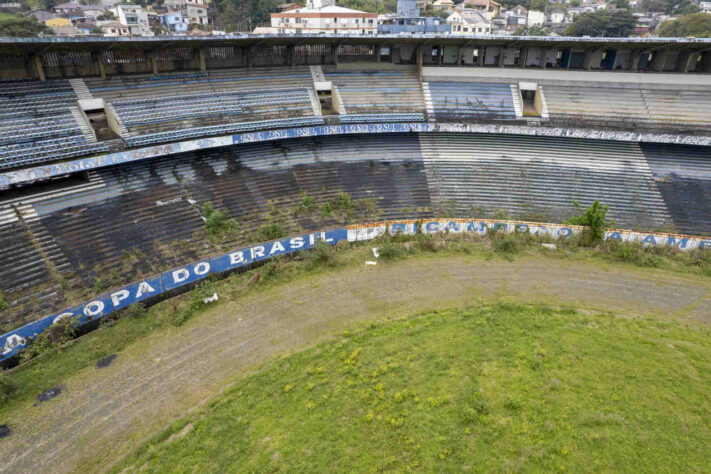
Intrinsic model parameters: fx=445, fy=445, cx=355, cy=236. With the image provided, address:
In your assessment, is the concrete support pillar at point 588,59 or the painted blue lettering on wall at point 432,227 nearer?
the painted blue lettering on wall at point 432,227

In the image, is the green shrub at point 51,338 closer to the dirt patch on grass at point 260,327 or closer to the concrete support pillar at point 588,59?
the dirt patch on grass at point 260,327

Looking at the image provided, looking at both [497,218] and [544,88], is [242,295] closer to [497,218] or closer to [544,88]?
[497,218]

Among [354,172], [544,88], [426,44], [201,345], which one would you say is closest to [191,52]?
[354,172]

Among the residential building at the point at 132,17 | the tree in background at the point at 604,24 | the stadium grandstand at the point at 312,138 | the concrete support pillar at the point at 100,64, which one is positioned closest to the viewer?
the stadium grandstand at the point at 312,138

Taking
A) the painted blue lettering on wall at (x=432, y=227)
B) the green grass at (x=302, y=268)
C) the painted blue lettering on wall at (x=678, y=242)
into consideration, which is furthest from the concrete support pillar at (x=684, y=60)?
the painted blue lettering on wall at (x=432, y=227)

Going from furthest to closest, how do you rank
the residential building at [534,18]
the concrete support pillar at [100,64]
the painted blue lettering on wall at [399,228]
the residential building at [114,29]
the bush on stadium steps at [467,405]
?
the residential building at [534,18] < the residential building at [114,29] < the concrete support pillar at [100,64] < the painted blue lettering on wall at [399,228] < the bush on stadium steps at [467,405]

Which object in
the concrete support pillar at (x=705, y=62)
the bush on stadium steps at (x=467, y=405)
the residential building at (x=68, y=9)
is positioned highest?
the residential building at (x=68, y=9)

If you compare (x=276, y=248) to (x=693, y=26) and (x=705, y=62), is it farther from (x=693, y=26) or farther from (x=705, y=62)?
(x=693, y=26)
